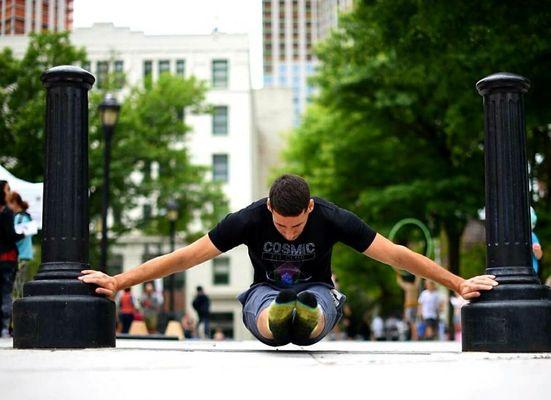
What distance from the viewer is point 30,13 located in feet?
40.5

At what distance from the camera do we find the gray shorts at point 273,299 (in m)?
5.77

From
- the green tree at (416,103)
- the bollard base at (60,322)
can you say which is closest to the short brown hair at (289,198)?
the bollard base at (60,322)

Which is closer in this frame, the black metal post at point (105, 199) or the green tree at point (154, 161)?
the black metal post at point (105, 199)

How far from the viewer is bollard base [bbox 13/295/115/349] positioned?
613 cm

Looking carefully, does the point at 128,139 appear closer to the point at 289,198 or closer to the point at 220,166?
the point at 220,166

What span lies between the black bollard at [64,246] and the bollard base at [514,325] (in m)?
2.61

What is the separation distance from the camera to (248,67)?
5281cm

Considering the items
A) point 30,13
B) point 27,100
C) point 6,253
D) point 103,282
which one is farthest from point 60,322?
point 27,100

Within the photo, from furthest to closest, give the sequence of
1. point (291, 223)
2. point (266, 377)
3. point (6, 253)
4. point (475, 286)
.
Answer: point (6, 253) < point (475, 286) < point (291, 223) < point (266, 377)

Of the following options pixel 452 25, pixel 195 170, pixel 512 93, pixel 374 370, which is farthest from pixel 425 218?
pixel 374 370

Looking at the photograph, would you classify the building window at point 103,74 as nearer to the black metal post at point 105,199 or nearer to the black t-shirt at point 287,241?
the black metal post at point 105,199

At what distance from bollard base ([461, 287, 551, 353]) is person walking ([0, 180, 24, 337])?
20.0 ft

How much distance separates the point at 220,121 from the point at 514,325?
4728cm

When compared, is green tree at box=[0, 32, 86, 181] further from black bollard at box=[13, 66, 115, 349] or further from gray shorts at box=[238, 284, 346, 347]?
gray shorts at box=[238, 284, 346, 347]
